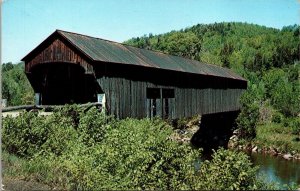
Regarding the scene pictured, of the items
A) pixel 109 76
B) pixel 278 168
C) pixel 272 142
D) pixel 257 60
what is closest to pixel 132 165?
pixel 109 76

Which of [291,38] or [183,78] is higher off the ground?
[291,38]

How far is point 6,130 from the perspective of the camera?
1101 cm

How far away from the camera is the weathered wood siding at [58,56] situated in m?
14.0

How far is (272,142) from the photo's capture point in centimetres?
2700

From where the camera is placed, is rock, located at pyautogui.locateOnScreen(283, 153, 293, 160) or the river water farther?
rock, located at pyautogui.locateOnScreen(283, 153, 293, 160)

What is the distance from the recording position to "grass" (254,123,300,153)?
84.1ft

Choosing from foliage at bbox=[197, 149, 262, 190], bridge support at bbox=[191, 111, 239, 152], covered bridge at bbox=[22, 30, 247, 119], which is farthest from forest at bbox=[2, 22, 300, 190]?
bridge support at bbox=[191, 111, 239, 152]

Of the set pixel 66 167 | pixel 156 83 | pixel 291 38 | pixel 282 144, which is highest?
pixel 291 38

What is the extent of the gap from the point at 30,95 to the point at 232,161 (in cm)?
2037

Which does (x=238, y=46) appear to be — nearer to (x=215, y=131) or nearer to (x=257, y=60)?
(x=257, y=60)

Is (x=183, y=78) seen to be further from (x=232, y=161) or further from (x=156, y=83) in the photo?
(x=232, y=161)

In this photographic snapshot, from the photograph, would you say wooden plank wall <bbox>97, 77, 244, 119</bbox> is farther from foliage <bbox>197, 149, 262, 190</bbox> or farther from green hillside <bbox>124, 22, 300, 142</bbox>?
foliage <bbox>197, 149, 262, 190</bbox>

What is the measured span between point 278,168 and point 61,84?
1230cm

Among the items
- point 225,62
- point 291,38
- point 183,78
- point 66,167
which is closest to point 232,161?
point 66,167
